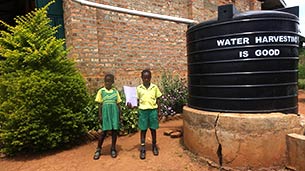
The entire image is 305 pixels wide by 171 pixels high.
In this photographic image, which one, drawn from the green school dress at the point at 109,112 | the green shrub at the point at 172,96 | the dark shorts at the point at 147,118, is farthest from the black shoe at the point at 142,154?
the green shrub at the point at 172,96

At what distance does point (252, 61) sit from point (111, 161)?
103 inches

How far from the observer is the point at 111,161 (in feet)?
11.6

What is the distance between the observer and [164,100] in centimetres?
630

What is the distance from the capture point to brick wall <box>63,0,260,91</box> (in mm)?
5531

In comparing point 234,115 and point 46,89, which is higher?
point 46,89

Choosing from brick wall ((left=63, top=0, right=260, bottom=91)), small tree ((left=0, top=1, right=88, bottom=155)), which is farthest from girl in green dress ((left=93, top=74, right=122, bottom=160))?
brick wall ((left=63, top=0, right=260, bottom=91))

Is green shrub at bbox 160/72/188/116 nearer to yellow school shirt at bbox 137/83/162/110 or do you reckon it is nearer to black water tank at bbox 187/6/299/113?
yellow school shirt at bbox 137/83/162/110

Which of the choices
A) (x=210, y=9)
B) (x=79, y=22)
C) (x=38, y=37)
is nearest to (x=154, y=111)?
(x=38, y=37)

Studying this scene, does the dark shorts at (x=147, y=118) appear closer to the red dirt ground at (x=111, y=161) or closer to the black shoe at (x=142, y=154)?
the black shoe at (x=142, y=154)

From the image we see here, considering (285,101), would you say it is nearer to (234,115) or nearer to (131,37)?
(234,115)

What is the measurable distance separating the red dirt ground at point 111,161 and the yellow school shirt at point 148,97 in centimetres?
85

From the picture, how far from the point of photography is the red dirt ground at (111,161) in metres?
3.31

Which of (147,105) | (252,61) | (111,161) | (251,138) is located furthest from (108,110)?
(252,61)

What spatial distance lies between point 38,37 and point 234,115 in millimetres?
3650
